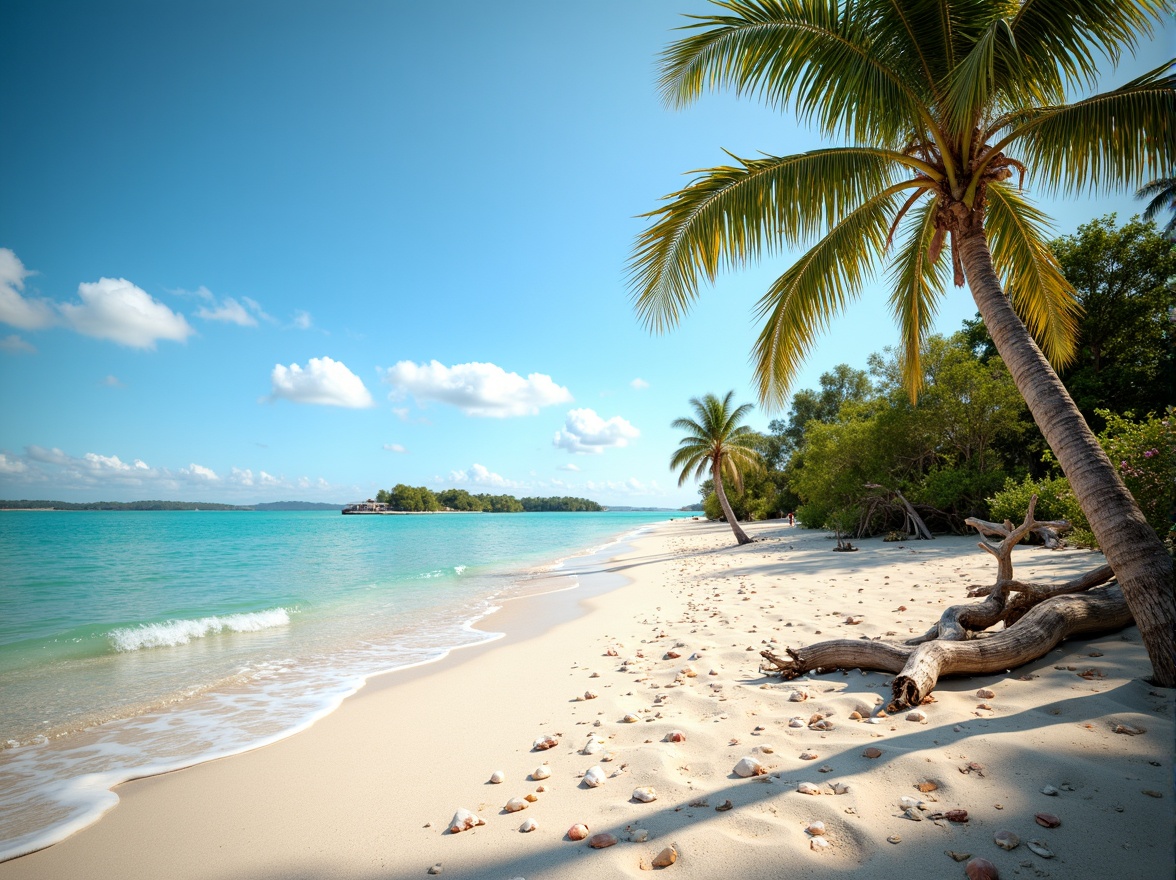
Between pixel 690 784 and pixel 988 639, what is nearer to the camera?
pixel 690 784

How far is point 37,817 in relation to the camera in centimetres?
381

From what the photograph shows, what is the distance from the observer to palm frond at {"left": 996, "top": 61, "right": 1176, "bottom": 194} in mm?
3869

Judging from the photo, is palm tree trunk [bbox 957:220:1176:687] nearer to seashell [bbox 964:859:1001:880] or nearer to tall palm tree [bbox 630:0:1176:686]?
tall palm tree [bbox 630:0:1176:686]

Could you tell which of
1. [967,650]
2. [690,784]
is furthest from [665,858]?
[967,650]

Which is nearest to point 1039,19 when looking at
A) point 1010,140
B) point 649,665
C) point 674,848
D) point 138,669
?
point 1010,140

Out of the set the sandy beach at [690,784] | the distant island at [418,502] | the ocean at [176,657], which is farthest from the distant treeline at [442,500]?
the sandy beach at [690,784]

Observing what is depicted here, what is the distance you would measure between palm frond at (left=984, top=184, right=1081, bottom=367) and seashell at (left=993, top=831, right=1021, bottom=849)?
5.34m

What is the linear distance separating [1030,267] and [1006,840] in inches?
233

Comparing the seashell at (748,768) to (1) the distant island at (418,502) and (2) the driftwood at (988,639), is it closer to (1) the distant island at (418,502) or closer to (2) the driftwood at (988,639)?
(2) the driftwood at (988,639)

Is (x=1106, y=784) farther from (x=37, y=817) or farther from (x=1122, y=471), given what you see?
(x=37, y=817)

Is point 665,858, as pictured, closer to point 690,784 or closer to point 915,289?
point 690,784

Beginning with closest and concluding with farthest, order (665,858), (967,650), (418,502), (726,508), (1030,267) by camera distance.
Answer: (665,858)
(967,650)
(1030,267)
(726,508)
(418,502)

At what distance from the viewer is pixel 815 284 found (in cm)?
586

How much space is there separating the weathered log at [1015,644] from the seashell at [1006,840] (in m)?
1.38
